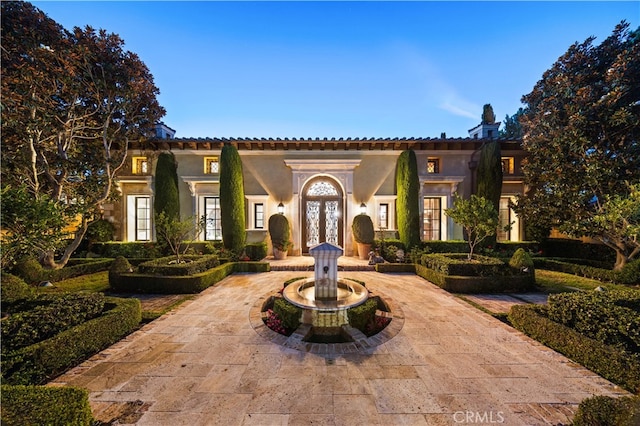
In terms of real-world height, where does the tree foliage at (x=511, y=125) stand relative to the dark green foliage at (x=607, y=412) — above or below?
above

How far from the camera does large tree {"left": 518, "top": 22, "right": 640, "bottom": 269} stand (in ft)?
24.3

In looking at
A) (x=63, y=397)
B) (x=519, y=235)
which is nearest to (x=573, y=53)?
(x=519, y=235)

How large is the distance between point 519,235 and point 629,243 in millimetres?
4397

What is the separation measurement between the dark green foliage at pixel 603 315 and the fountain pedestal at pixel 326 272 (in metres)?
4.23

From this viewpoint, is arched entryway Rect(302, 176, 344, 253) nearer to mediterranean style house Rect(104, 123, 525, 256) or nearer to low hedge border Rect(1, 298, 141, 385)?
mediterranean style house Rect(104, 123, 525, 256)

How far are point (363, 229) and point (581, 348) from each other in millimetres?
7771

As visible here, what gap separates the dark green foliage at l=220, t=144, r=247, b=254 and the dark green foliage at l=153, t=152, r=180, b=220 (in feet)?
8.29

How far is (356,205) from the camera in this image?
1181cm

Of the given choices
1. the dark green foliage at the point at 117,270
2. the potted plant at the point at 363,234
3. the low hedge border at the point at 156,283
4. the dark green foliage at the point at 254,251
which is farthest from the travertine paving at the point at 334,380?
the potted plant at the point at 363,234

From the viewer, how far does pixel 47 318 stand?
3.57 m

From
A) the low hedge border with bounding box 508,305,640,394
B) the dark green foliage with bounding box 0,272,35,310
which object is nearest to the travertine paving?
the low hedge border with bounding box 508,305,640,394

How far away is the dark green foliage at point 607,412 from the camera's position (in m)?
1.91

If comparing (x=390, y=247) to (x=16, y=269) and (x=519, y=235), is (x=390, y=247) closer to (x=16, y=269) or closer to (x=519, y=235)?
(x=519, y=235)

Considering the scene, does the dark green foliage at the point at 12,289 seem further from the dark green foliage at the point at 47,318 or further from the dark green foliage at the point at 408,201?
the dark green foliage at the point at 408,201
